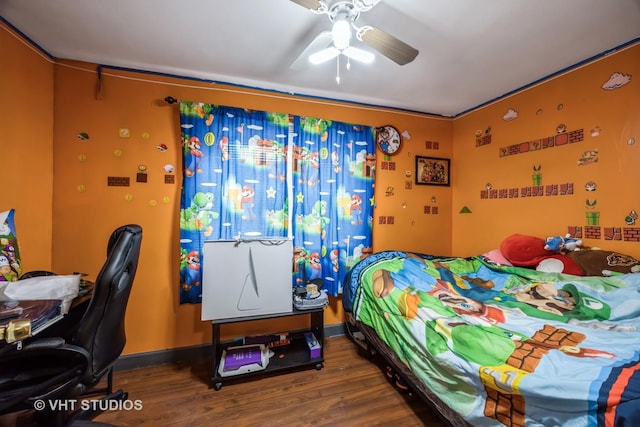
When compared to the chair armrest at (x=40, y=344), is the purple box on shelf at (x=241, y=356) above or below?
below

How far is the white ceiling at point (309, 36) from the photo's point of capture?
4.69 ft

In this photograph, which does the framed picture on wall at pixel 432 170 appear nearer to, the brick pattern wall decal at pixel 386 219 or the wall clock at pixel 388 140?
the wall clock at pixel 388 140

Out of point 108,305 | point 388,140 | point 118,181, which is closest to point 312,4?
point 108,305

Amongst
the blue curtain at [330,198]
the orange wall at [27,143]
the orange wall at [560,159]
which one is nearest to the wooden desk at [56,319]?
the orange wall at [27,143]

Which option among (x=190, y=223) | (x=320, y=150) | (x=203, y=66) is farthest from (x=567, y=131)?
(x=190, y=223)

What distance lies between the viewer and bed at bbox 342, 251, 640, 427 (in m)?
0.81

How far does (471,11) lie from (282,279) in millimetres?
2086

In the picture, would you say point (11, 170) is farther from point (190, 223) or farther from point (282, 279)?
point (282, 279)

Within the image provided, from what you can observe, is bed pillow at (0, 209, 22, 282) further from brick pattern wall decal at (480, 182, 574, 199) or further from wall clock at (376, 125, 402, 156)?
brick pattern wall decal at (480, 182, 574, 199)

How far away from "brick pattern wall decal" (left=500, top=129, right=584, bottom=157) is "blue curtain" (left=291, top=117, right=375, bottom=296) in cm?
132

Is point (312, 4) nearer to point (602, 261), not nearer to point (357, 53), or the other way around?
point (357, 53)

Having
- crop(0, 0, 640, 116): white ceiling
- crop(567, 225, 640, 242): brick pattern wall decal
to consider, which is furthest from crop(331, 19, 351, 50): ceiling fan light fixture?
crop(567, 225, 640, 242): brick pattern wall decal

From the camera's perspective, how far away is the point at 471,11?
144 centimetres

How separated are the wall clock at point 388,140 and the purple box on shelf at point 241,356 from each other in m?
2.26
